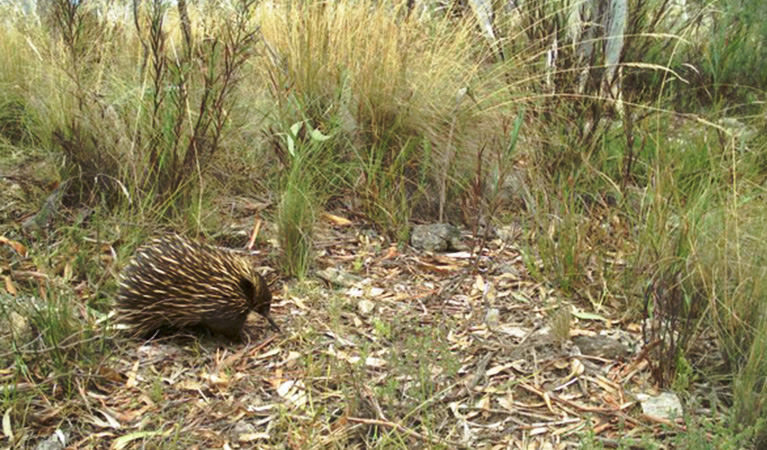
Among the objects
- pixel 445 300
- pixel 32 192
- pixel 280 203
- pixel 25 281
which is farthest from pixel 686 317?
pixel 32 192

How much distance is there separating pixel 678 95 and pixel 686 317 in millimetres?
3466

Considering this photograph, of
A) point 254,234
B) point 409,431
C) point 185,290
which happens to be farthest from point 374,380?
point 254,234

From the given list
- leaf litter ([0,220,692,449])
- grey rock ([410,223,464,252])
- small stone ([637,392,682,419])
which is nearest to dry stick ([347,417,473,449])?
leaf litter ([0,220,692,449])

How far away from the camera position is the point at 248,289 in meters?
3.03

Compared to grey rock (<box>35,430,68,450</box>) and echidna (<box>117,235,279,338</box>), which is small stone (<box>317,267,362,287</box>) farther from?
grey rock (<box>35,430,68,450</box>)

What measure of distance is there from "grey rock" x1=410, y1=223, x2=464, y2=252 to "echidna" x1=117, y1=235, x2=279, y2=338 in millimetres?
983

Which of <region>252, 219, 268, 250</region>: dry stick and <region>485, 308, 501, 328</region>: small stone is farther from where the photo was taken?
<region>252, 219, 268, 250</region>: dry stick

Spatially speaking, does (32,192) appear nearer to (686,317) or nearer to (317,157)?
(317,157)

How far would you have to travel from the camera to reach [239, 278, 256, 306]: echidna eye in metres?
3.01

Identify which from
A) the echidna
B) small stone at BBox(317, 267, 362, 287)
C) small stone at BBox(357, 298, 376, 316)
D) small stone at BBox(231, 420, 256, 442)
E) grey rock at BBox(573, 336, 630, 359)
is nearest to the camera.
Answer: small stone at BBox(231, 420, 256, 442)

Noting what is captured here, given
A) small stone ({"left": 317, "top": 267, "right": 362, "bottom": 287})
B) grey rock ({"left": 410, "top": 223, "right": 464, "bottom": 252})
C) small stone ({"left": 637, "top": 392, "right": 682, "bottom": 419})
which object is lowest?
small stone ({"left": 637, "top": 392, "right": 682, "bottom": 419})

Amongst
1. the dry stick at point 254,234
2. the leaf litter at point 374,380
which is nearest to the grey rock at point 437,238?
the leaf litter at point 374,380

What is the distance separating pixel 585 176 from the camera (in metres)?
3.90

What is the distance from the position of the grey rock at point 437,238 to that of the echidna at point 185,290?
3.23 feet
